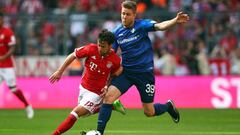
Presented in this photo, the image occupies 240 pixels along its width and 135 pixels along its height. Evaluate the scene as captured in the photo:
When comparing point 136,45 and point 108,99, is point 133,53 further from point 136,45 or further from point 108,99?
point 108,99

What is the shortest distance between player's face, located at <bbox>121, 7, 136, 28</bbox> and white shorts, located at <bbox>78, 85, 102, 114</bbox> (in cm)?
138

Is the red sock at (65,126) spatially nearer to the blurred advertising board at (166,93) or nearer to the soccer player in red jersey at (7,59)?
the soccer player in red jersey at (7,59)

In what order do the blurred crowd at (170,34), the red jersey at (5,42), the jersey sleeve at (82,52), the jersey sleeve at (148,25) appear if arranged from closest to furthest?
the jersey sleeve at (82,52), the jersey sleeve at (148,25), the red jersey at (5,42), the blurred crowd at (170,34)

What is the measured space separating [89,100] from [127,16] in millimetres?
1604

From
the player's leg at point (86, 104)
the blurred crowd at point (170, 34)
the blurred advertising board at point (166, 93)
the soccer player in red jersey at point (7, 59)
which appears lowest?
the blurred advertising board at point (166, 93)

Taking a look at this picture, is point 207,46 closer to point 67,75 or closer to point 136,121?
point 67,75

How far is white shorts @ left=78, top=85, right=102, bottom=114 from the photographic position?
12.3 m

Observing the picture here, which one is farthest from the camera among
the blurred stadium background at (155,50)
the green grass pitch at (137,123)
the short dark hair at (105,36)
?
the blurred stadium background at (155,50)

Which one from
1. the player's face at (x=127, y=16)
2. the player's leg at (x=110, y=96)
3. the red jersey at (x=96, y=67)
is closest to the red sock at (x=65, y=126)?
the player's leg at (x=110, y=96)

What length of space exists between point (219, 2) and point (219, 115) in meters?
7.83

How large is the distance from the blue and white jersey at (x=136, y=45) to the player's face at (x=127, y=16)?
0.14 metres

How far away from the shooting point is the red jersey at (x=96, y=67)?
482 inches

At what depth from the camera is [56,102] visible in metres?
22.7

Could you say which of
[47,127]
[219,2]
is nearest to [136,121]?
[47,127]
